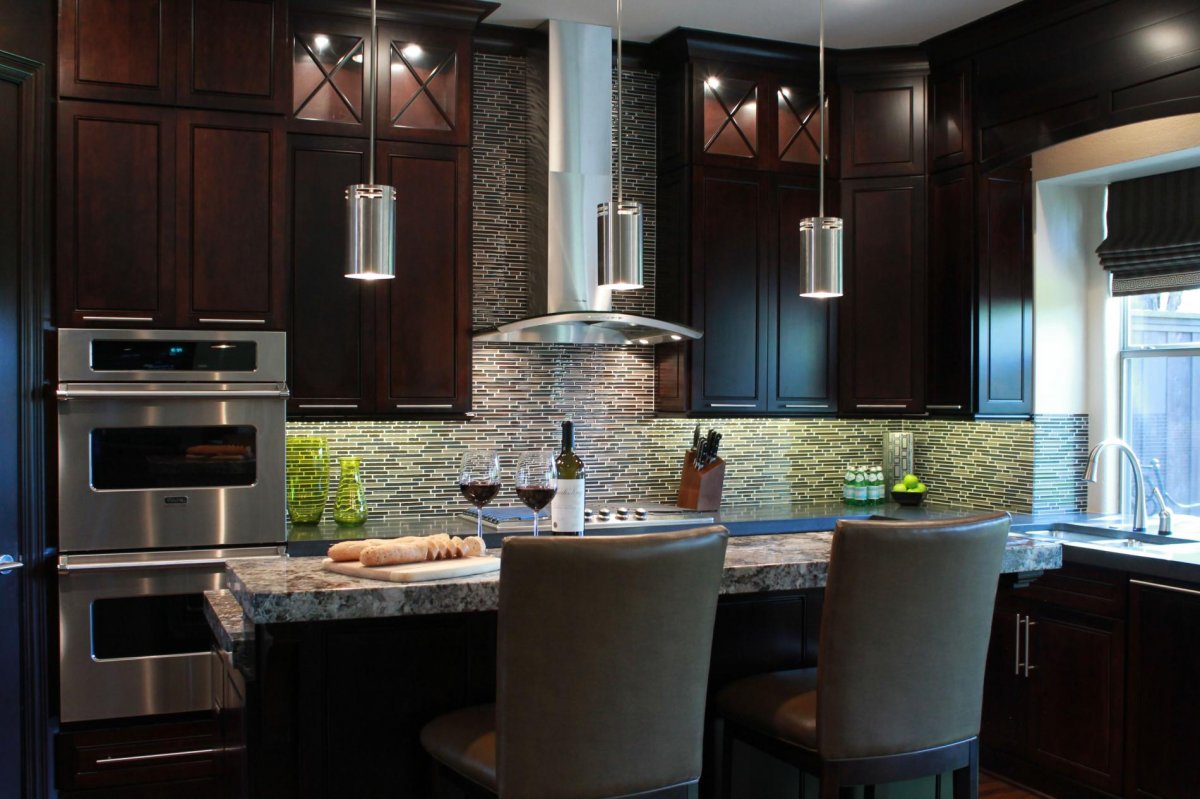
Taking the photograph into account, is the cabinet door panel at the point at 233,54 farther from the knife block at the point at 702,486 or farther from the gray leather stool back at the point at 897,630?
the gray leather stool back at the point at 897,630

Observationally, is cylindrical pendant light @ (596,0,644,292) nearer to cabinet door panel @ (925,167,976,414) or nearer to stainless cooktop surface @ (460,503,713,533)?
stainless cooktop surface @ (460,503,713,533)

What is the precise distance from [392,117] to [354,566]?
278cm

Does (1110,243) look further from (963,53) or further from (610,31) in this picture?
(610,31)

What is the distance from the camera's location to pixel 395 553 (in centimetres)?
200

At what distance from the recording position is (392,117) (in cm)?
434

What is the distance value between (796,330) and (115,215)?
2.97m

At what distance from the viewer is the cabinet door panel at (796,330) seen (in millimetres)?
4996

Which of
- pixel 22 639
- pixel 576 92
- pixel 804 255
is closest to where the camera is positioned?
pixel 804 255

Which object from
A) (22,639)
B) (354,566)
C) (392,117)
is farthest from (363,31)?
(354,566)

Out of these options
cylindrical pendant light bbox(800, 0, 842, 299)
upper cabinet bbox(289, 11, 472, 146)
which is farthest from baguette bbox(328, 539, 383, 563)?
upper cabinet bbox(289, 11, 472, 146)

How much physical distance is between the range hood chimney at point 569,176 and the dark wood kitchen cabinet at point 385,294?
0.27m

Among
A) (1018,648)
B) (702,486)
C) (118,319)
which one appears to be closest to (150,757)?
(118,319)

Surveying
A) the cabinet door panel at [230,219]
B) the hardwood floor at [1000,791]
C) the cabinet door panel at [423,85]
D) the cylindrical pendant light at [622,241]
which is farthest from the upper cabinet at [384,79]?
the hardwood floor at [1000,791]

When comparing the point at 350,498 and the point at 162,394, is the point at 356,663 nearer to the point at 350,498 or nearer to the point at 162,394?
the point at 162,394
